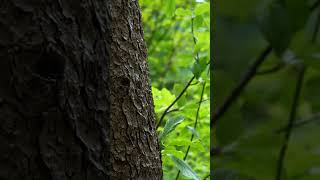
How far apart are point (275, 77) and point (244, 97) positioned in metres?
0.02

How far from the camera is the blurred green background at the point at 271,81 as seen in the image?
261 mm

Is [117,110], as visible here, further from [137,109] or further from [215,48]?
[215,48]

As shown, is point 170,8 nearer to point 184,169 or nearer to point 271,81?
point 184,169

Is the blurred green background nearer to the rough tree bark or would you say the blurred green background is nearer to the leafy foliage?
the rough tree bark

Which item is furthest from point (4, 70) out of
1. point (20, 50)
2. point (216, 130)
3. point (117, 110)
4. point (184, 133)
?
point (184, 133)

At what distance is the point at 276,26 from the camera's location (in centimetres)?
29

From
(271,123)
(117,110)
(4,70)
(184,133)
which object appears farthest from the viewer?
(184,133)

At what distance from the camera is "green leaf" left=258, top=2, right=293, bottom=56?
10.7 inches

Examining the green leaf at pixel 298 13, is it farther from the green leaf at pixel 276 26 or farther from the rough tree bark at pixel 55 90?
the rough tree bark at pixel 55 90

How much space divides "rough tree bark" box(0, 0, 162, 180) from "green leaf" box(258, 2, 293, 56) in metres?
0.50

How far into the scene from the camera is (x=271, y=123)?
0.85 feet

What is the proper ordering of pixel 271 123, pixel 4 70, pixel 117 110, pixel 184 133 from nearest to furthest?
pixel 271 123
pixel 4 70
pixel 117 110
pixel 184 133

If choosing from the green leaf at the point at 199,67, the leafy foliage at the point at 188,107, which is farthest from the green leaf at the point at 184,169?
the green leaf at the point at 199,67

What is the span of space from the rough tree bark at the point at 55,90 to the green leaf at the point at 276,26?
50cm
